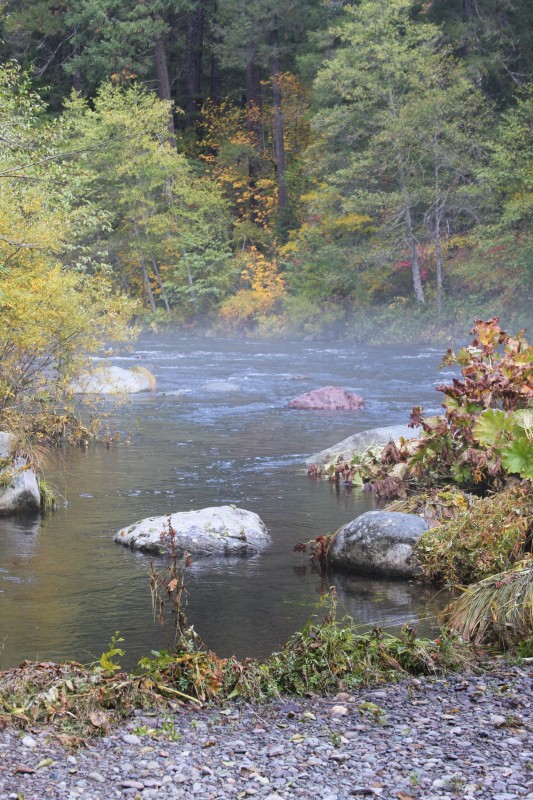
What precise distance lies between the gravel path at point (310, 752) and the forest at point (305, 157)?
20.2 m

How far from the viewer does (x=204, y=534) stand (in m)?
8.76

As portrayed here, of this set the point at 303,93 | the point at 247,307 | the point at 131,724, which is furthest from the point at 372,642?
the point at 303,93

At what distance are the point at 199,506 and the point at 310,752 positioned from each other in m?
5.91

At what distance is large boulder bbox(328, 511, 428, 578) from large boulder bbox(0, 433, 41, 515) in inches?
146

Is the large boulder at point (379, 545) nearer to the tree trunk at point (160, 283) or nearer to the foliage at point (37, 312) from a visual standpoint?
the foliage at point (37, 312)

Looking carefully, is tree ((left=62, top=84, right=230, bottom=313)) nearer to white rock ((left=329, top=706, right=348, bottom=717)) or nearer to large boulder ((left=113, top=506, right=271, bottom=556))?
large boulder ((left=113, top=506, right=271, bottom=556))

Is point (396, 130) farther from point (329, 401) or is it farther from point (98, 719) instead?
point (98, 719)

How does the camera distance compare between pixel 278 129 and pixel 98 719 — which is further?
pixel 278 129

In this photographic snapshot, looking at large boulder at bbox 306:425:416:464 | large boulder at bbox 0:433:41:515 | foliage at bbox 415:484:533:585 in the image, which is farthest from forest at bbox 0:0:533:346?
foliage at bbox 415:484:533:585

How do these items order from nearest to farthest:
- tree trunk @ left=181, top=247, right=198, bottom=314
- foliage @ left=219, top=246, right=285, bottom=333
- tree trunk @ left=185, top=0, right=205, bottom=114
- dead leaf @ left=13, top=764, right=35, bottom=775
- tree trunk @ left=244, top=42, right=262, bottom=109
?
dead leaf @ left=13, top=764, right=35, bottom=775, foliage @ left=219, top=246, right=285, bottom=333, tree trunk @ left=181, top=247, right=198, bottom=314, tree trunk @ left=244, top=42, right=262, bottom=109, tree trunk @ left=185, top=0, right=205, bottom=114

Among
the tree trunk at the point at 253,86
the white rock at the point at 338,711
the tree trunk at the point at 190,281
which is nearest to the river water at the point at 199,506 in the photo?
the white rock at the point at 338,711

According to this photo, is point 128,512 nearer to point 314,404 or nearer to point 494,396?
point 494,396

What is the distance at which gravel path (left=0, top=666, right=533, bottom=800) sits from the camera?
4.09 m

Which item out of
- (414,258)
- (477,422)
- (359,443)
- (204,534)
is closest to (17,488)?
(204,534)
